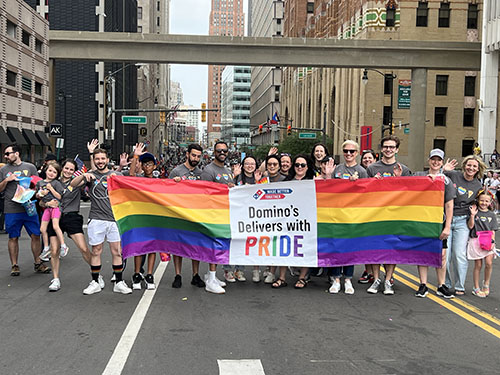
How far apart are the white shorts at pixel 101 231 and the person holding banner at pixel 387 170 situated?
3.77 metres

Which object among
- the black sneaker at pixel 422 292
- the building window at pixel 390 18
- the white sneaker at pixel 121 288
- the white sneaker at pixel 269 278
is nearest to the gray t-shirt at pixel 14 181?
the white sneaker at pixel 121 288

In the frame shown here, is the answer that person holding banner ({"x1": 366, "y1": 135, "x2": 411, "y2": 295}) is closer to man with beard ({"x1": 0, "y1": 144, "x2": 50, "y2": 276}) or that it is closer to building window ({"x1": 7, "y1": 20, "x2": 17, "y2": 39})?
man with beard ({"x1": 0, "y1": 144, "x2": 50, "y2": 276})

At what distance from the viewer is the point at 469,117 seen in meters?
56.8

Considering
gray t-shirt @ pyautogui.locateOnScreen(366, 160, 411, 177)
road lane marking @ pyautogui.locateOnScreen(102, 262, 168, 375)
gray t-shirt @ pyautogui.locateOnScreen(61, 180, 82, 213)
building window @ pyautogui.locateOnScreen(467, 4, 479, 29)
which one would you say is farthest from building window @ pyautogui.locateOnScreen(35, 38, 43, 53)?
building window @ pyautogui.locateOnScreen(467, 4, 479, 29)

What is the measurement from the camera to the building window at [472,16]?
2209 inches

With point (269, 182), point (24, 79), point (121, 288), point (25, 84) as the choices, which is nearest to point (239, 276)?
point (269, 182)

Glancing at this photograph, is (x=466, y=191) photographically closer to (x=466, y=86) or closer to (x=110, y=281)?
(x=110, y=281)

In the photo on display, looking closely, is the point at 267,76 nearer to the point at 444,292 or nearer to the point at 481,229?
the point at 481,229

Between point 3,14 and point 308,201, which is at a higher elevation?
point 3,14

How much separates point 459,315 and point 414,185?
2106 millimetres

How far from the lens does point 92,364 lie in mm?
5242

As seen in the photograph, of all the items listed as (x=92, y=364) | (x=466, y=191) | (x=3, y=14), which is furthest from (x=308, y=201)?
(x=3, y=14)

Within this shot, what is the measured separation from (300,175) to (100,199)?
3.01 metres

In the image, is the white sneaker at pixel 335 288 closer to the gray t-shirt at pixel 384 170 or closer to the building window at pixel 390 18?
the gray t-shirt at pixel 384 170
